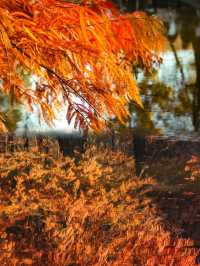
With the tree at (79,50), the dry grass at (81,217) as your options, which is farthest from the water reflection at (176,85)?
the tree at (79,50)

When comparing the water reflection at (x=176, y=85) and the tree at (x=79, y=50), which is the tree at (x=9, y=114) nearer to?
the water reflection at (x=176, y=85)

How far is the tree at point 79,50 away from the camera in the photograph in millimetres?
3072

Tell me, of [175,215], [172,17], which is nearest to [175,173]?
[175,215]

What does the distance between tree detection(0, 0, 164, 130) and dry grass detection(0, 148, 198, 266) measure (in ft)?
3.78

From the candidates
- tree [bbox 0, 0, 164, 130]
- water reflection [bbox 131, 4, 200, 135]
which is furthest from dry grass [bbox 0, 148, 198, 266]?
water reflection [bbox 131, 4, 200, 135]

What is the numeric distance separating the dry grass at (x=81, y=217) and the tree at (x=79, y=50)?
45.3 inches

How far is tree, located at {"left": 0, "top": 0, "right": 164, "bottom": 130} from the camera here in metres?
3.07

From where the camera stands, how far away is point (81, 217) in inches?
186

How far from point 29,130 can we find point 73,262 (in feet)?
18.8

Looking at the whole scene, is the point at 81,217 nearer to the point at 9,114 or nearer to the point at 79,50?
the point at 79,50

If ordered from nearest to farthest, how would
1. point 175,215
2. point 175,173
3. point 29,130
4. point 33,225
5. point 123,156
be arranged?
point 33,225
point 175,215
point 175,173
point 123,156
point 29,130

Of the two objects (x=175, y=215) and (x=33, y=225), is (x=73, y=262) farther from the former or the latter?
(x=175, y=215)

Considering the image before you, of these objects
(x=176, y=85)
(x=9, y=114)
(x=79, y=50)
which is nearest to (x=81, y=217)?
(x=79, y=50)

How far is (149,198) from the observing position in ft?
18.4
